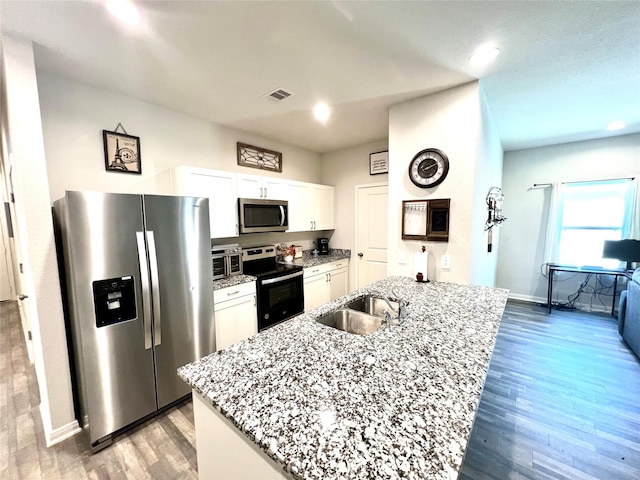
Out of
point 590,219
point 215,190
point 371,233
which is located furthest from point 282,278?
point 590,219

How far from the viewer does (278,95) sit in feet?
7.82

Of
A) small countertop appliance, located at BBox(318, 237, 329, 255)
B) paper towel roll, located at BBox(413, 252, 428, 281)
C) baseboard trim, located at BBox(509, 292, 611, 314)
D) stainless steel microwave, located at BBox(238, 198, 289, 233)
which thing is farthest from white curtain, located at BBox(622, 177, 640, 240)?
stainless steel microwave, located at BBox(238, 198, 289, 233)

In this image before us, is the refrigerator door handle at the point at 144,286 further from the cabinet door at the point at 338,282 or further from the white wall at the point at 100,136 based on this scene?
the cabinet door at the point at 338,282

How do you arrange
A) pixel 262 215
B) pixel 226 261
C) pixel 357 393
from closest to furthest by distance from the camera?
pixel 357 393 → pixel 226 261 → pixel 262 215

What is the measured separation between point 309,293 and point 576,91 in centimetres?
346

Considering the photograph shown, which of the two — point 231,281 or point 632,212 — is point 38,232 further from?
point 632,212

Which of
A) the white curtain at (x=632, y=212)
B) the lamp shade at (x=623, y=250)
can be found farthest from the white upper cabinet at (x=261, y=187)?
the white curtain at (x=632, y=212)

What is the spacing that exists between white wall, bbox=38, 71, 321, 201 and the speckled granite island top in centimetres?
216

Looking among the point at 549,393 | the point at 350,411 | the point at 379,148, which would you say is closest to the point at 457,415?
the point at 350,411

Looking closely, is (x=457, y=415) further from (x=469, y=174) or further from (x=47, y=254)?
(x=47, y=254)

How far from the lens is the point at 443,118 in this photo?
7.57ft

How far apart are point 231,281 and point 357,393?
2.09 m

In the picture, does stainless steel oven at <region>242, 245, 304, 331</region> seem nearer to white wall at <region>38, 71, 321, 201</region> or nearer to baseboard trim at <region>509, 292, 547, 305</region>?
white wall at <region>38, 71, 321, 201</region>

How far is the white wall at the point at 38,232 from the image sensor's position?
62.7 inches
